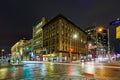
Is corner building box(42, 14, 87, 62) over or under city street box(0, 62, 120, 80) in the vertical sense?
over

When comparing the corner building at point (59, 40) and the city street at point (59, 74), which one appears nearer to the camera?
the city street at point (59, 74)

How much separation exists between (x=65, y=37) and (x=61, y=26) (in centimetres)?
644

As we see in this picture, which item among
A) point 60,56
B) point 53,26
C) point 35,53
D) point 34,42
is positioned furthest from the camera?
point 34,42

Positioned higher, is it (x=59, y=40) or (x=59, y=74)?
(x=59, y=40)

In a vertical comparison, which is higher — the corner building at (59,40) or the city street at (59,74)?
the corner building at (59,40)

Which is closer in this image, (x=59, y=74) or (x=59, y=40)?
(x=59, y=74)

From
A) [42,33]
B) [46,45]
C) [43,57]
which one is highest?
[42,33]

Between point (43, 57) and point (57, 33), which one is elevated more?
point (57, 33)

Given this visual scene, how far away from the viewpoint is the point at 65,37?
3617 inches

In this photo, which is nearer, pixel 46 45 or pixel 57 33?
pixel 57 33

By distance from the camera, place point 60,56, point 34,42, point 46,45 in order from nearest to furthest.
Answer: point 60,56
point 46,45
point 34,42

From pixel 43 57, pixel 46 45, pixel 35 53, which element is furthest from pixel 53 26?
pixel 35 53

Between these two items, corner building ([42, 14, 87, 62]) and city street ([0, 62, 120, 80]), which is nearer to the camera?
city street ([0, 62, 120, 80])

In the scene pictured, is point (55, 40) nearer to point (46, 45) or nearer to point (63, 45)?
point (63, 45)
